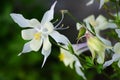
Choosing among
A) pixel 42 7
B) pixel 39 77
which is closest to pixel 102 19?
pixel 39 77

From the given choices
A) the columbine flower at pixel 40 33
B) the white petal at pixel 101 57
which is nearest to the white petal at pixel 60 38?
the columbine flower at pixel 40 33

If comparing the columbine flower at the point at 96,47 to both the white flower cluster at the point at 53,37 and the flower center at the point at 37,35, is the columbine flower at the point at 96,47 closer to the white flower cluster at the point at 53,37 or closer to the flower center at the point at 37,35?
the white flower cluster at the point at 53,37

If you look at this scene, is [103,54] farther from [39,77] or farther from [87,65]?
[39,77]

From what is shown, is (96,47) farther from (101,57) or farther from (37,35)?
(37,35)

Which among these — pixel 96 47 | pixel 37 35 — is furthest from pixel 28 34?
pixel 96 47

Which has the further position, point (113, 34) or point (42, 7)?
point (42, 7)
